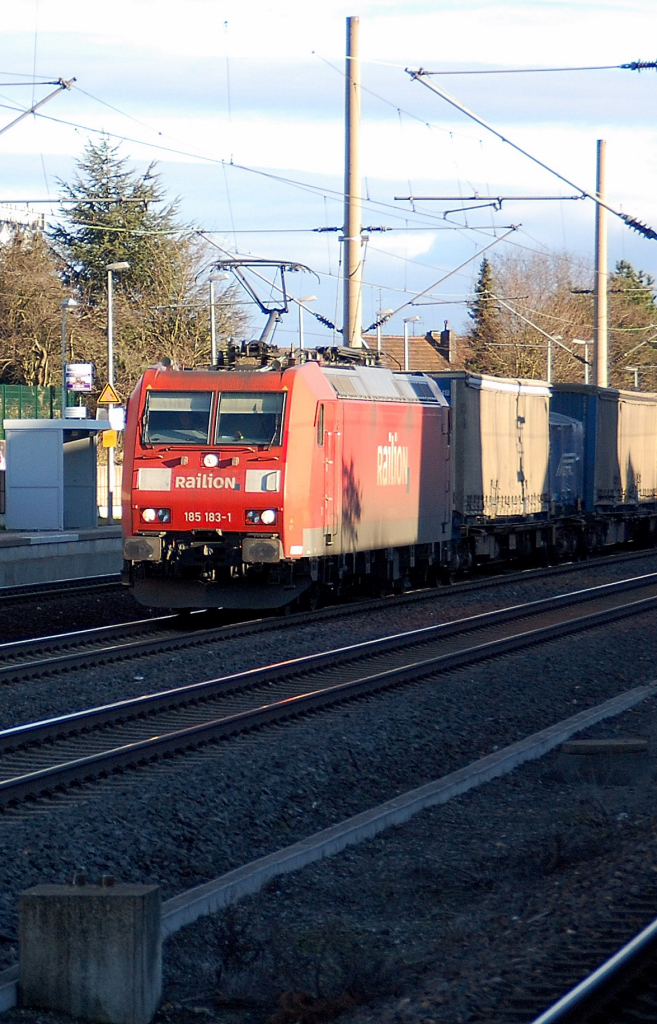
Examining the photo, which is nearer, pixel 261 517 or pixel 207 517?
pixel 261 517

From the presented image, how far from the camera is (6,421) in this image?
91.0ft

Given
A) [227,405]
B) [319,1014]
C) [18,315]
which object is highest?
[18,315]

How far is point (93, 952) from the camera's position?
5.34m

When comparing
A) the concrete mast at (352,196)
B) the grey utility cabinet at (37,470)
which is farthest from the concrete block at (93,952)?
the grey utility cabinet at (37,470)

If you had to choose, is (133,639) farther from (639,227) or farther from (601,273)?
(601,273)

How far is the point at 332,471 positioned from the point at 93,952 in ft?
40.2

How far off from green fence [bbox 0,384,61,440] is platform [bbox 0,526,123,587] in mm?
14703

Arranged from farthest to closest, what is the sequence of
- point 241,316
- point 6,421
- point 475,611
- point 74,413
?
point 241,316 → point 74,413 → point 6,421 → point 475,611

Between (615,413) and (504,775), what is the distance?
77.0ft

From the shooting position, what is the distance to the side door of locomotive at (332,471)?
56.3 ft

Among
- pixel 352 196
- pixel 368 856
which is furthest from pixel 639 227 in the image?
pixel 368 856

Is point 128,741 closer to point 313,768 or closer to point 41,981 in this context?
point 313,768

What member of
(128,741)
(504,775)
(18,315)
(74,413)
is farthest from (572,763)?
(18,315)

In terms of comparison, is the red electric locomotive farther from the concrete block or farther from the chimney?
the chimney
